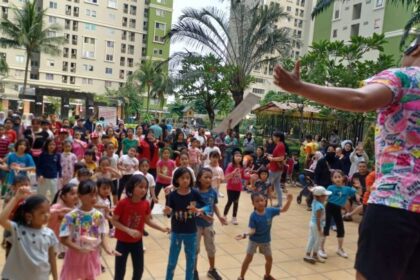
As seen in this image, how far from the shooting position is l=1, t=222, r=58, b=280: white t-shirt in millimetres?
2957

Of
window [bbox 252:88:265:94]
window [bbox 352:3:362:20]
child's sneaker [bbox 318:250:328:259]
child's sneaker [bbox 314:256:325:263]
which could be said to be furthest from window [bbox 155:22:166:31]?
child's sneaker [bbox 314:256:325:263]

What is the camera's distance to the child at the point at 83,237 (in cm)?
331

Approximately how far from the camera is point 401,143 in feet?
5.14

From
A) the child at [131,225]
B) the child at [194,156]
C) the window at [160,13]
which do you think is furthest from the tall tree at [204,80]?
the window at [160,13]

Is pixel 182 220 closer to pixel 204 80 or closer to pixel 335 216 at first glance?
pixel 335 216

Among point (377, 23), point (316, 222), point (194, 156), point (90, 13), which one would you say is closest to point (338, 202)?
point (316, 222)

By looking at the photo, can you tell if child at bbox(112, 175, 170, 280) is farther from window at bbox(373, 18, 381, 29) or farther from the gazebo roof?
window at bbox(373, 18, 381, 29)

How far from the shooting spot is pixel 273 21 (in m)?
15.1

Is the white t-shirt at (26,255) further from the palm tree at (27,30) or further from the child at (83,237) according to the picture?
the palm tree at (27,30)

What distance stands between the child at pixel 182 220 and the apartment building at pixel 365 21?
27.2 metres

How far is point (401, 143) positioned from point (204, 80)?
16.0 metres

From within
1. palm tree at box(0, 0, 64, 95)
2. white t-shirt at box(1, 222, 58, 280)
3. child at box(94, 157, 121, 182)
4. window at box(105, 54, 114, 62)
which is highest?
window at box(105, 54, 114, 62)

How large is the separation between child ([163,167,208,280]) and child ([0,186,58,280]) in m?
1.31

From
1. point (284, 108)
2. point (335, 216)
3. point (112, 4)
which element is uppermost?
point (112, 4)
